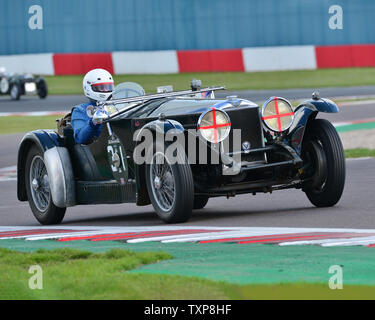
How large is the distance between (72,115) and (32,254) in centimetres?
287

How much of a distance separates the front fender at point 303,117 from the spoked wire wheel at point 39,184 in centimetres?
264

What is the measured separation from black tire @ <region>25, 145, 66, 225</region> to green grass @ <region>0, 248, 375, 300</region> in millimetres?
3066

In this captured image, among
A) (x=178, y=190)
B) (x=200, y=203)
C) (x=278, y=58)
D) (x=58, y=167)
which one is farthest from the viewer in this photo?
(x=278, y=58)

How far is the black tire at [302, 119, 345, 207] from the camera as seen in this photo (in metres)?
9.95

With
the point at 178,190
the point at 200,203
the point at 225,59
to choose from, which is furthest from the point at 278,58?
the point at 178,190

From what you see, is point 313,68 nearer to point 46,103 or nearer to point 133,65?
point 133,65

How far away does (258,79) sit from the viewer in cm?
3272

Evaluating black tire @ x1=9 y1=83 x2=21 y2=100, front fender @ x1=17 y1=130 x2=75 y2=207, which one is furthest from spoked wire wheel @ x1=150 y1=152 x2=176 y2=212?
black tire @ x1=9 y1=83 x2=21 y2=100

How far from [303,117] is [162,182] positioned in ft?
5.37

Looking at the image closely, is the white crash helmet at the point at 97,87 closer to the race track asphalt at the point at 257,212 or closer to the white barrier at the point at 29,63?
the race track asphalt at the point at 257,212

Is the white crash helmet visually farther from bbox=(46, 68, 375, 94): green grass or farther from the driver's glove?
bbox=(46, 68, 375, 94): green grass

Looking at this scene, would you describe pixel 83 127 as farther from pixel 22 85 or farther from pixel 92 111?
pixel 22 85

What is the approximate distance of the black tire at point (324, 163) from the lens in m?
9.95
